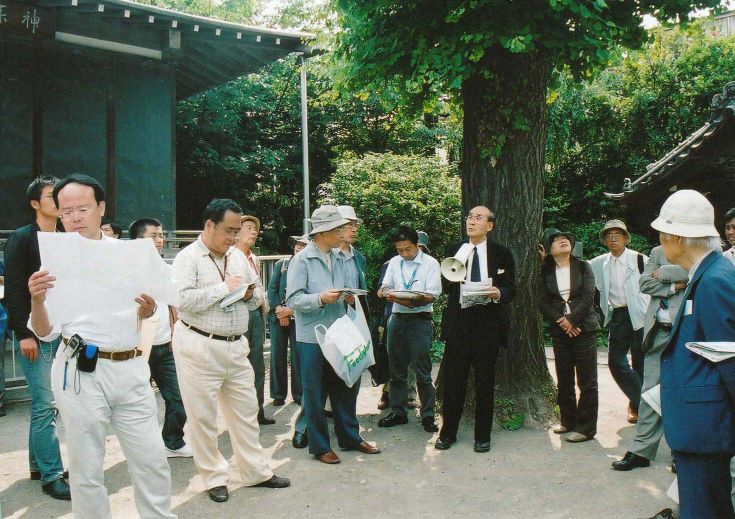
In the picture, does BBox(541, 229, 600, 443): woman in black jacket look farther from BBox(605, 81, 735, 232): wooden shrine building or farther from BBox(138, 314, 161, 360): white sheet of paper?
BBox(138, 314, 161, 360): white sheet of paper

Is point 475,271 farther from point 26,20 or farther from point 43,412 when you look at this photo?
point 26,20

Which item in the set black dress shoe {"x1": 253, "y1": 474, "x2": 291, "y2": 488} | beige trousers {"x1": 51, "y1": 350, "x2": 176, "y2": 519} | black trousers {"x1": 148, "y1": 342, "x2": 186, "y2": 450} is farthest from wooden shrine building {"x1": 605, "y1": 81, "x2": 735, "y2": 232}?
beige trousers {"x1": 51, "y1": 350, "x2": 176, "y2": 519}

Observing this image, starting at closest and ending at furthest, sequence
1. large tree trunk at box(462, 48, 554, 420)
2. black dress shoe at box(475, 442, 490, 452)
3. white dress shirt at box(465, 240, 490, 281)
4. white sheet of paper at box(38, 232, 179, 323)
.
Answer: white sheet of paper at box(38, 232, 179, 323) → black dress shoe at box(475, 442, 490, 452) → white dress shirt at box(465, 240, 490, 281) → large tree trunk at box(462, 48, 554, 420)

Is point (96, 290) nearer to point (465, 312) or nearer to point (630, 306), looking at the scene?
point (465, 312)

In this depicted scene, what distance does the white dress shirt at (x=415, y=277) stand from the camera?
6555mm

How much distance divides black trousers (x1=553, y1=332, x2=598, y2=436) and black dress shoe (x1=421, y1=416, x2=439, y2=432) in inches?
48.7

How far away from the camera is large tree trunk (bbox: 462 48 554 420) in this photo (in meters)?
6.31

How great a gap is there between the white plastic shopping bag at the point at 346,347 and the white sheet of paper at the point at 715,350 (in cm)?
295

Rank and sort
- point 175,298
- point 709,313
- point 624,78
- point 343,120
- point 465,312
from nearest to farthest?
point 709,313 < point 175,298 < point 465,312 < point 624,78 < point 343,120

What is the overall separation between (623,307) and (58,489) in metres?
5.36

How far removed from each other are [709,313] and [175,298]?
2779 mm

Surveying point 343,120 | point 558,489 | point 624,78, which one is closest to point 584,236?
point 624,78

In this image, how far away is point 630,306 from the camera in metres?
6.52

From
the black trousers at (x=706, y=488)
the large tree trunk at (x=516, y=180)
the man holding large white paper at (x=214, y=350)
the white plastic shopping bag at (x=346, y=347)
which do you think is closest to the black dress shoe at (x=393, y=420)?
the large tree trunk at (x=516, y=180)
